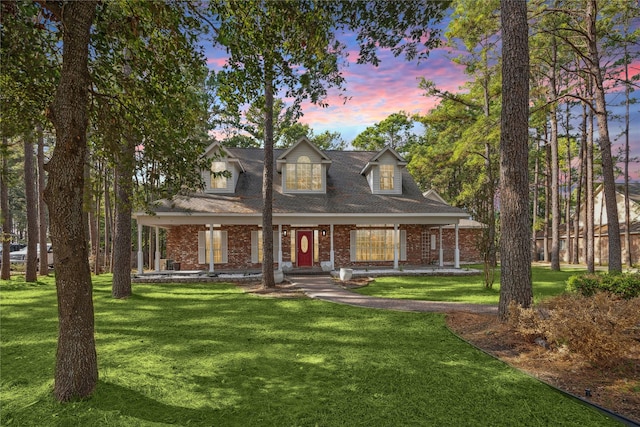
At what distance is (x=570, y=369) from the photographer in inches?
186

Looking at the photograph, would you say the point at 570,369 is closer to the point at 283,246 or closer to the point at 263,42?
the point at 263,42

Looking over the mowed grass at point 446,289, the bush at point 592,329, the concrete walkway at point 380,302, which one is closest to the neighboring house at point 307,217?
the mowed grass at point 446,289

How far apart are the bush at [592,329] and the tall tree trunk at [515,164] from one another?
1.04 metres

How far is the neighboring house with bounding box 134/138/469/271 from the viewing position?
55.7 feet

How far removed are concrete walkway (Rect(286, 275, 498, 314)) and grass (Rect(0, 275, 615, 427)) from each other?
1157 mm

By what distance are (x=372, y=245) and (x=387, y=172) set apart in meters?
4.35

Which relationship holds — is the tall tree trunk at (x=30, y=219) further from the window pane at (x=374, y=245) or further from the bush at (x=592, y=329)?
the bush at (x=592, y=329)

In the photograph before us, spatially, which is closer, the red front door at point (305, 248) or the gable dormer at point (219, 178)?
the gable dormer at point (219, 178)

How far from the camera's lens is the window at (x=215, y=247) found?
1788 centimetres

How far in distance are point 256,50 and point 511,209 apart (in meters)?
5.59

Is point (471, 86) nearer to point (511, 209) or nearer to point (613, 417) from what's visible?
point (511, 209)

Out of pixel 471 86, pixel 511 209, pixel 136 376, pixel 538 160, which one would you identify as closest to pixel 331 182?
pixel 471 86

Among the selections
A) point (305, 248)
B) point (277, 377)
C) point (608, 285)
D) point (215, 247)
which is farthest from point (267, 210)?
point (608, 285)

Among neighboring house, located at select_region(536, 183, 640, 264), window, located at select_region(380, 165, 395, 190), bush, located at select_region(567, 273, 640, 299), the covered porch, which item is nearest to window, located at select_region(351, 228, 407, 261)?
the covered porch
